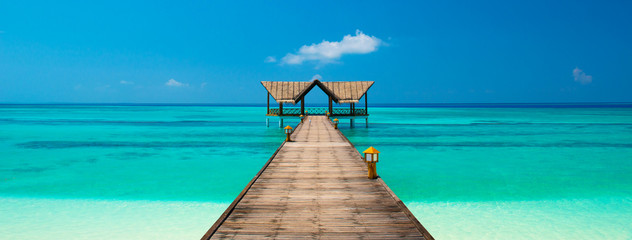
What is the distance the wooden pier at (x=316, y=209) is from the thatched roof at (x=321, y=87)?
62.4ft

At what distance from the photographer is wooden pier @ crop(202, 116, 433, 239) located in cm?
488

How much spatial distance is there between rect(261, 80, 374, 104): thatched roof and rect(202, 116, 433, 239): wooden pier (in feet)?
62.4

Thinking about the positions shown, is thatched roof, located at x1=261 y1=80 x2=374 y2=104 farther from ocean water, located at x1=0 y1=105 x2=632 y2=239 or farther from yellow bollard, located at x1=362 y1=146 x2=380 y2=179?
yellow bollard, located at x1=362 y1=146 x2=380 y2=179

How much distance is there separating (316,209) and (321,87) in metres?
22.6

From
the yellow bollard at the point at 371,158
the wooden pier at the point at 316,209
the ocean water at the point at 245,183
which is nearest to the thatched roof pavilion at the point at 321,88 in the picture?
the ocean water at the point at 245,183

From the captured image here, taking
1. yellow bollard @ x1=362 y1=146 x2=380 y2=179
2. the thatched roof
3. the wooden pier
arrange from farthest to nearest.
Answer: the thatched roof → yellow bollard @ x1=362 y1=146 x2=380 y2=179 → the wooden pier

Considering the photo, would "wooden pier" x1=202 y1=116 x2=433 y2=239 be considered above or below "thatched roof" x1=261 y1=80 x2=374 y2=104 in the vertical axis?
below

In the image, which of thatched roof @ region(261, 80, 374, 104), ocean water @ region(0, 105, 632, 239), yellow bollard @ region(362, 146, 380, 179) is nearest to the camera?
ocean water @ region(0, 105, 632, 239)

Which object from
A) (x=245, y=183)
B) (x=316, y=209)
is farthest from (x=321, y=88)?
(x=316, y=209)

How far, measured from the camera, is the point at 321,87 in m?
28.1

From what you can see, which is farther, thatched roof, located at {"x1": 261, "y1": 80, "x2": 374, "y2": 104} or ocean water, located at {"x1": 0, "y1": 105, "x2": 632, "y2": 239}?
thatched roof, located at {"x1": 261, "y1": 80, "x2": 374, "y2": 104}

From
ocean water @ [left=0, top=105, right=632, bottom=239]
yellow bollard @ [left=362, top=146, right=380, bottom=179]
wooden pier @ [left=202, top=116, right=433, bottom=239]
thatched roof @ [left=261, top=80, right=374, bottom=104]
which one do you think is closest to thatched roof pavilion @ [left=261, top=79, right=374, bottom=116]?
thatched roof @ [left=261, top=80, right=374, bottom=104]

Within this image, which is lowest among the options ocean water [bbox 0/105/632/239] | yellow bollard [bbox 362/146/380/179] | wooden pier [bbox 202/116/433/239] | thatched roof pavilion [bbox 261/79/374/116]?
ocean water [bbox 0/105/632/239]

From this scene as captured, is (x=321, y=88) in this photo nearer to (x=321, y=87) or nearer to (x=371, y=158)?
(x=321, y=87)
